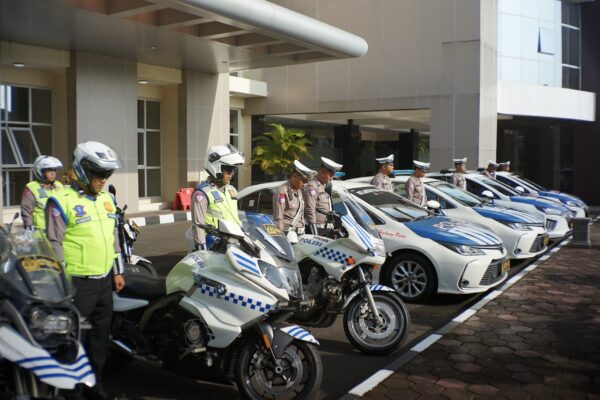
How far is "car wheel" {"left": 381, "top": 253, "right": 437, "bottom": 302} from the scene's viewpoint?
23.5 feet

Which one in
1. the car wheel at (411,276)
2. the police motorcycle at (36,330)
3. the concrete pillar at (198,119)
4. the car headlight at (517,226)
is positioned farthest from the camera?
the concrete pillar at (198,119)

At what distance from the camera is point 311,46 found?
15.3 metres

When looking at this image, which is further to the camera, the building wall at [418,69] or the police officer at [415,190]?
the building wall at [418,69]

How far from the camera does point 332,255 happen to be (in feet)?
17.6

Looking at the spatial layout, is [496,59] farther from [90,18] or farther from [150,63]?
[90,18]

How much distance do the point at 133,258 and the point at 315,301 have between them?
2.86 meters

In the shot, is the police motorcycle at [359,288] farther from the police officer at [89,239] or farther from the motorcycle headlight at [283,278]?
the police officer at [89,239]

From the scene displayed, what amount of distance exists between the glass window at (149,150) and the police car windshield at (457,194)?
11.4 metres

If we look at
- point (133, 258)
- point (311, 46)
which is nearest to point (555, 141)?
point (311, 46)

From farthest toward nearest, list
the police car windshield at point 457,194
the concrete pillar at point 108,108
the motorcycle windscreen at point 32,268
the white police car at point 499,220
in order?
1. the concrete pillar at point 108,108
2. the police car windshield at point 457,194
3. the white police car at point 499,220
4. the motorcycle windscreen at point 32,268

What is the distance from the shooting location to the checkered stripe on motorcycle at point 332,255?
208 inches

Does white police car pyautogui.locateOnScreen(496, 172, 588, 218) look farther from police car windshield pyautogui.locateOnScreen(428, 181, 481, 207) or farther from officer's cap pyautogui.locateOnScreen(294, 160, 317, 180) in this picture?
officer's cap pyautogui.locateOnScreen(294, 160, 317, 180)

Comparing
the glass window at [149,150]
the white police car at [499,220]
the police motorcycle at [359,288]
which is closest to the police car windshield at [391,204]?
the white police car at [499,220]

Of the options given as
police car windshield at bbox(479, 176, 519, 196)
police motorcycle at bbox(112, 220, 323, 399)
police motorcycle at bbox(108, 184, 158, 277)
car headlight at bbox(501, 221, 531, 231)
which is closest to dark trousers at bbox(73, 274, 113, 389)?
police motorcycle at bbox(112, 220, 323, 399)
